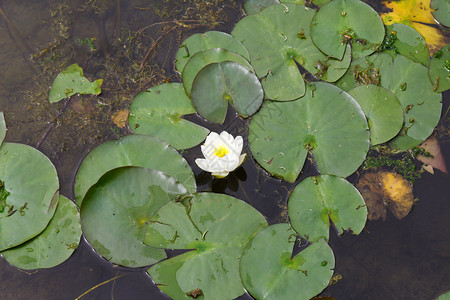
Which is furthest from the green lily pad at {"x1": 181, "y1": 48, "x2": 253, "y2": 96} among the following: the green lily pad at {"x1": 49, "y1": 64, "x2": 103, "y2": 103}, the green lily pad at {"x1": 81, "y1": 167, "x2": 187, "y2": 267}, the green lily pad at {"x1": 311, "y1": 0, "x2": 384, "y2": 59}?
the green lily pad at {"x1": 81, "y1": 167, "x2": 187, "y2": 267}

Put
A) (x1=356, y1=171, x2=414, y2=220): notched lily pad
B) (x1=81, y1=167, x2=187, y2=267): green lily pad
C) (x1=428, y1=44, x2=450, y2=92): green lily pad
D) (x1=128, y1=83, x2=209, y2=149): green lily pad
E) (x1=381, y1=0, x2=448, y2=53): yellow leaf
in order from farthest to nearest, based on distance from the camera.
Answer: (x1=381, y1=0, x2=448, y2=53): yellow leaf
(x1=428, y1=44, x2=450, y2=92): green lily pad
(x1=128, y1=83, x2=209, y2=149): green lily pad
(x1=356, y1=171, x2=414, y2=220): notched lily pad
(x1=81, y1=167, x2=187, y2=267): green lily pad

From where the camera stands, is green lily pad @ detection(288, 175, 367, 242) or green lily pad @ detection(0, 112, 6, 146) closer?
green lily pad @ detection(288, 175, 367, 242)

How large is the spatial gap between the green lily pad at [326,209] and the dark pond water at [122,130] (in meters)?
0.13

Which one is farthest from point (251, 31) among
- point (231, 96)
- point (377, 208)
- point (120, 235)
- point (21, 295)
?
point (21, 295)

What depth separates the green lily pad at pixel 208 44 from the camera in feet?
10.9

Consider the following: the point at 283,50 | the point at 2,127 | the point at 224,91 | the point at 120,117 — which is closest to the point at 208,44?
the point at 224,91

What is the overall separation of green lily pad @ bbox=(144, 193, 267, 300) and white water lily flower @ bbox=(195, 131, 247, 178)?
0.64 ft

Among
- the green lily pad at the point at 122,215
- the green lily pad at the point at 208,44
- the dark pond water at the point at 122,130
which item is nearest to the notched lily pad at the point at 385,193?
the dark pond water at the point at 122,130

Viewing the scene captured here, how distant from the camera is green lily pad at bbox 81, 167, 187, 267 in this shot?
271cm

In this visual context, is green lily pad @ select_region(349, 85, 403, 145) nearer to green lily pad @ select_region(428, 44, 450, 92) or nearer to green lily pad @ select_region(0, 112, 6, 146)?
green lily pad @ select_region(428, 44, 450, 92)

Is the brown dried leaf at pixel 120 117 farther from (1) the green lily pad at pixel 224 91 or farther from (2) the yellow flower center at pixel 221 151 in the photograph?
(2) the yellow flower center at pixel 221 151

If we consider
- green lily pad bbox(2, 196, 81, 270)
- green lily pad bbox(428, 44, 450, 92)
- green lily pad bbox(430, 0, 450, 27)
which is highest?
green lily pad bbox(430, 0, 450, 27)

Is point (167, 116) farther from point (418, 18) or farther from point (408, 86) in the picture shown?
point (418, 18)

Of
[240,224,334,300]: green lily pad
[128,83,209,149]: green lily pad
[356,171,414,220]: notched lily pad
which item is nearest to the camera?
[240,224,334,300]: green lily pad
